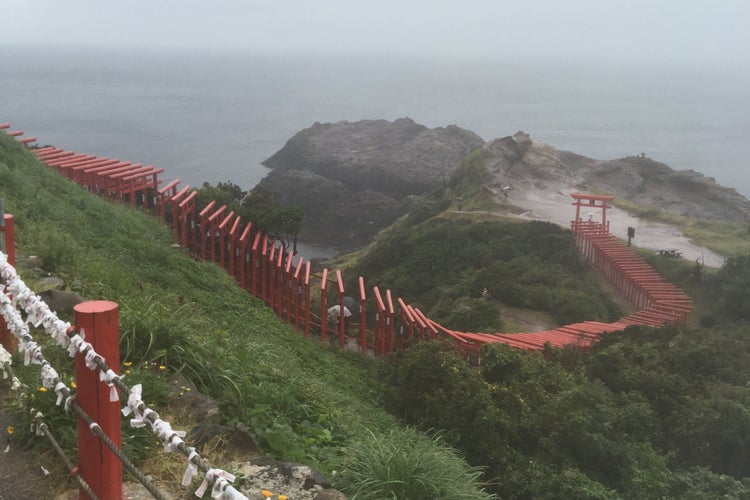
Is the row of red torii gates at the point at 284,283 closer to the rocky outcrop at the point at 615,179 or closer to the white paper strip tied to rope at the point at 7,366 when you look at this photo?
the white paper strip tied to rope at the point at 7,366

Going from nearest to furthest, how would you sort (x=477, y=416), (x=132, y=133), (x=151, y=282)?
1. (x=477, y=416)
2. (x=151, y=282)
3. (x=132, y=133)

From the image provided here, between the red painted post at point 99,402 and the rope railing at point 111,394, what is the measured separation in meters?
0.04

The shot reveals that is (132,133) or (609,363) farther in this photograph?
(132,133)

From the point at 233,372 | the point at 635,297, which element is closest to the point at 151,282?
the point at 233,372

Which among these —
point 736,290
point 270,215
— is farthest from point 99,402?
point 736,290

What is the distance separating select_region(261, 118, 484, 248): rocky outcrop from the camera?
5553 cm

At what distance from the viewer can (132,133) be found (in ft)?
308

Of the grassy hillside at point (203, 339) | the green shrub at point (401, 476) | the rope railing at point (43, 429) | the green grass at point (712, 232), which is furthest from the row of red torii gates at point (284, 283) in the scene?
the rope railing at point (43, 429)

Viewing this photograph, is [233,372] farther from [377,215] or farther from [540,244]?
[377,215]

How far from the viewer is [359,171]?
69750 millimetres

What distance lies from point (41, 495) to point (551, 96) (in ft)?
637

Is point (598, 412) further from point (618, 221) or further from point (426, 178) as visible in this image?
point (426, 178)

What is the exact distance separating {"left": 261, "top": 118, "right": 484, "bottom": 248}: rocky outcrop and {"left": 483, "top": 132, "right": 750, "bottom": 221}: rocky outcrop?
498 inches

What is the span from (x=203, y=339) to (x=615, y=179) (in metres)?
45.2
